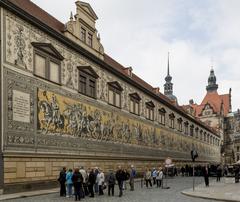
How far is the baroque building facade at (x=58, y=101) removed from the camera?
69.3 feet

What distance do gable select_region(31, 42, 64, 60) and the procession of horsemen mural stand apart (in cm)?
230

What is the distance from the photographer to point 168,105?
172 ft

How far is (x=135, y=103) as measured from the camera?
40594mm

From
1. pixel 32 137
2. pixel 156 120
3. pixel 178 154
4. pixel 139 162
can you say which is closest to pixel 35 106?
pixel 32 137

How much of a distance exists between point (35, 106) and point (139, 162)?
19.5 meters

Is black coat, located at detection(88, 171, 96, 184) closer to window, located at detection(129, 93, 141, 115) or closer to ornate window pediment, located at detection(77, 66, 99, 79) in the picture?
ornate window pediment, located at detection(77, 66, 99, 79)

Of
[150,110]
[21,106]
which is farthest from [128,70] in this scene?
[21,106]

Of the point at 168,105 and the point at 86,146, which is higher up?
the point at 168,105

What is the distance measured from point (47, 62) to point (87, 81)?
225 inches

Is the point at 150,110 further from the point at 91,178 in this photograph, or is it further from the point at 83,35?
the point at 91,178

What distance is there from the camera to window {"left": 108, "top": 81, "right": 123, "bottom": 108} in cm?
3416

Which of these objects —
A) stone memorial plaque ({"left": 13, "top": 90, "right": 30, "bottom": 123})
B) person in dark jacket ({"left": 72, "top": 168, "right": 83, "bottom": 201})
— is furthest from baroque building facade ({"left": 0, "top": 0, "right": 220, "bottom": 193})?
person in dark jacket ({"left": 72, "top": 168, "right": 83, "bottom": 201})

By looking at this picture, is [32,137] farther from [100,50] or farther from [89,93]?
[100,50]

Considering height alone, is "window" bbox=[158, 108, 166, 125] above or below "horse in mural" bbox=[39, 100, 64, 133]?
above
